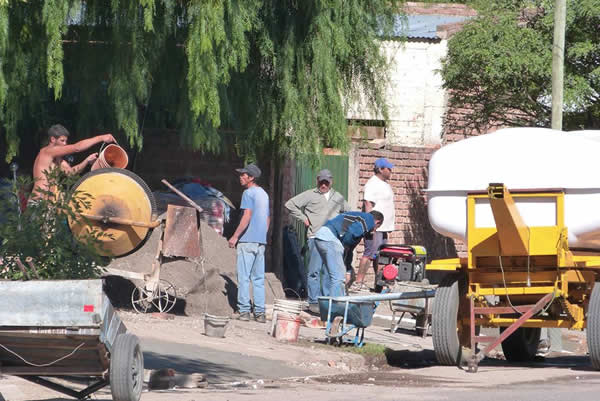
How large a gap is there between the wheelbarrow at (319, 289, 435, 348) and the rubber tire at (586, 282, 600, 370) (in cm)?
191

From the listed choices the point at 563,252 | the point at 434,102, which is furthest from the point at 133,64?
the point at 434,102

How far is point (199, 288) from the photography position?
15.2 metres

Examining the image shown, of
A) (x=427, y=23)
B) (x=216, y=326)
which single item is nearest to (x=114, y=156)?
(x=216, y=326)

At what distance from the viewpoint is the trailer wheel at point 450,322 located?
12438mm

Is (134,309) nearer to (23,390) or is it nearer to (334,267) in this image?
(334,267)

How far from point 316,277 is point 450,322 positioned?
3.18 m

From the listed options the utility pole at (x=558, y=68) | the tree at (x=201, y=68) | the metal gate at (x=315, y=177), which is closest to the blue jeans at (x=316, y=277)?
the tree at (x=201, y=68)

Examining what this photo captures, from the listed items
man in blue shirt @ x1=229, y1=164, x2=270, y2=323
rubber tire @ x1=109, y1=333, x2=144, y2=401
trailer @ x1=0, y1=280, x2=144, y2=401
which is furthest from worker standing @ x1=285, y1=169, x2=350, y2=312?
rubber tire @ x1=109, y1=333, x2=144, y2=401

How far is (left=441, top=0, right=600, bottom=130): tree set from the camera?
20797mm

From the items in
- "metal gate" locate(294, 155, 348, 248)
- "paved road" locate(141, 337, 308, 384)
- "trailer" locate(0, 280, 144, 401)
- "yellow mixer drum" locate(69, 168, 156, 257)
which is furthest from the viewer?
"metal gate" locate(294, 155, 348, 248)

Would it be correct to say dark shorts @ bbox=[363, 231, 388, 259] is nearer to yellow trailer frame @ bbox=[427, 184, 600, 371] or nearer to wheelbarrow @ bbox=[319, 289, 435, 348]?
wheelbarrow @ bbox=[319, 289, 435, 348]

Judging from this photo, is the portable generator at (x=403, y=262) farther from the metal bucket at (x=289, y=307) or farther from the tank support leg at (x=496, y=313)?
the tank support leg at (x=496, y=313)

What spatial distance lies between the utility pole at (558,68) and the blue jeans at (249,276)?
486cm

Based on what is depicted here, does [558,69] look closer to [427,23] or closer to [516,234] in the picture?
[516,234]
